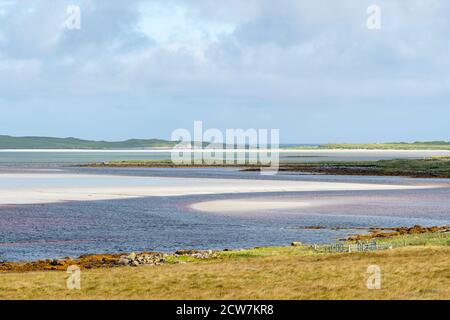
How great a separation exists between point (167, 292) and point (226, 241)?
20756mm

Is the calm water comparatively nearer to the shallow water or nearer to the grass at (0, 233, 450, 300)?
the shallow water

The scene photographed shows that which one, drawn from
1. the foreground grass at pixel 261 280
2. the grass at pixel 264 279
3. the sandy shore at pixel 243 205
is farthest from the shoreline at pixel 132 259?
the sandy shore at pixel 243 205

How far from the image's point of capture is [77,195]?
293 feet

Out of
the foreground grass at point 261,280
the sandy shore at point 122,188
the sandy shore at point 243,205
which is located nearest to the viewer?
the foreground grass at point 261,280

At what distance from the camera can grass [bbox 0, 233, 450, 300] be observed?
28.3 metres

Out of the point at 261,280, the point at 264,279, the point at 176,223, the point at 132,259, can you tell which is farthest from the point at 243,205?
the point at 261,280

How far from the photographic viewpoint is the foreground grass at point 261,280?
28.3 m

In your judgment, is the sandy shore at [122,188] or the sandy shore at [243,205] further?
the sandy shore at [122,188]

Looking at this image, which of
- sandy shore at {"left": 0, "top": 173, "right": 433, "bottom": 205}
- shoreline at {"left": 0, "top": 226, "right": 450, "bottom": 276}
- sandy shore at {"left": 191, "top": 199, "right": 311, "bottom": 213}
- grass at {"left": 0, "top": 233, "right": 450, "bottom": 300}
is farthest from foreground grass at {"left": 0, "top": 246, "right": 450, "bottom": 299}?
sandy shore at {"left": 0, "top": 173, "right": 433, "bottom": 205}

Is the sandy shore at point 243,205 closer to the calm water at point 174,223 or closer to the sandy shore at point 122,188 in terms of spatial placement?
the calm water at point 174,223

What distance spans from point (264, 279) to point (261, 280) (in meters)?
0.26

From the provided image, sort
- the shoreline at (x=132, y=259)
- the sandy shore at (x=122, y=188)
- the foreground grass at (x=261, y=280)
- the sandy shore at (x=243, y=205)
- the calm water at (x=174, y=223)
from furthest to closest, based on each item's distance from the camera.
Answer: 1. the sandy shore at (x=122, y=188)
2. the sandy shore at (x=243, y=205)
3. the calm water at (x=174, y=223)
4. the shoreline at (x=132, y=259)
5. the foreground grass at (x=261, y=280)
